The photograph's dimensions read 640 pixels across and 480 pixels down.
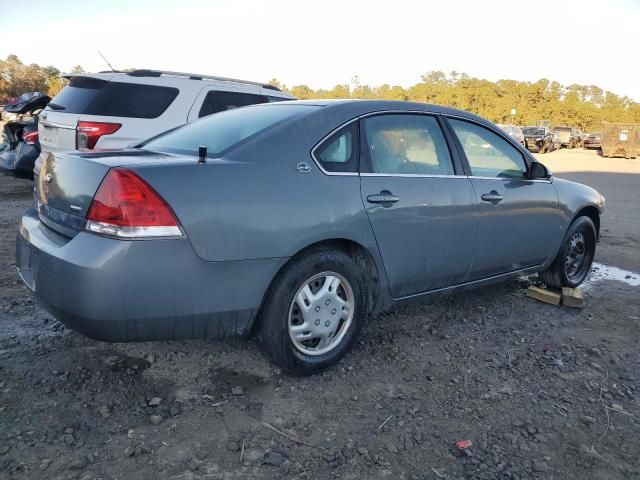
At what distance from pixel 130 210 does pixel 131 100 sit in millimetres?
4507

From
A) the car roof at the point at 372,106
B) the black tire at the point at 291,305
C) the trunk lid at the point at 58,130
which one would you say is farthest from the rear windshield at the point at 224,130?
the trunk lid at the point at 58,130

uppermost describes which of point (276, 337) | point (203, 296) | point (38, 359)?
point (203, 296)

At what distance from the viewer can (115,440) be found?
2324mm

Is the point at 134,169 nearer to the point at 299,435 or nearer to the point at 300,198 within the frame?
the point at 300,198

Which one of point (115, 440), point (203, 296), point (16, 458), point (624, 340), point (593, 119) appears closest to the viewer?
point (16, 458)

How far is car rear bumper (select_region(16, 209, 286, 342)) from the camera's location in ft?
7.54

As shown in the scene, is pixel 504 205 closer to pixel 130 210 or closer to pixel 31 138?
pixel 130 210

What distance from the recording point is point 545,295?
4.52m

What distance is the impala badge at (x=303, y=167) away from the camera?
280cm

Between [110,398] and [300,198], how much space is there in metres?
1.39

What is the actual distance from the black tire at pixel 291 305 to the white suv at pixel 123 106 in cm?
418

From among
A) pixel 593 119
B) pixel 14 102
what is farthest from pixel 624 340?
pixel 593 119

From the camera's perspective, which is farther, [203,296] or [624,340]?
[624,340]

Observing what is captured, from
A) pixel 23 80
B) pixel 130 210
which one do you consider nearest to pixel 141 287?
pixel 130 210
